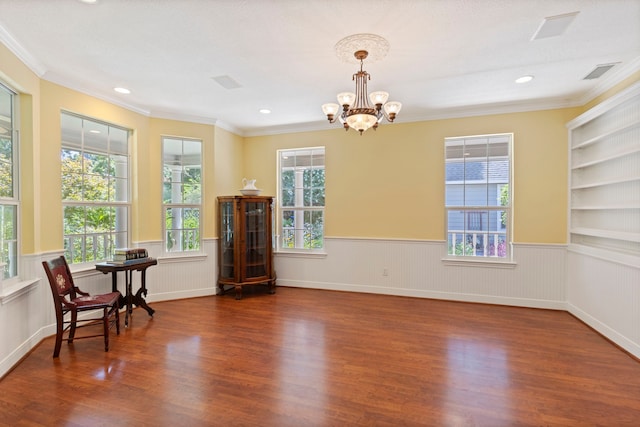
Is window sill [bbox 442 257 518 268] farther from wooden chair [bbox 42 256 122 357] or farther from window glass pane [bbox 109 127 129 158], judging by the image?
window glass pane [bbox 109 127 129 158]

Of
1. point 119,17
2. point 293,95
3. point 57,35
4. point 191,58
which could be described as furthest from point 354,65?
point 57,35

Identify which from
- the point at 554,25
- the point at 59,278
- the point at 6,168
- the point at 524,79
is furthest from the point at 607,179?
the point at 6,168

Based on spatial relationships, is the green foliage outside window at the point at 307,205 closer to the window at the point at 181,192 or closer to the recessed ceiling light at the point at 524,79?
the window at the point at 181,192

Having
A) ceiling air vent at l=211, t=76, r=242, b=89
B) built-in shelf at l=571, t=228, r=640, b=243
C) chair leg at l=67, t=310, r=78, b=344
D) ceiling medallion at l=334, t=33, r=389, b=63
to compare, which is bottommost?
chair leg at l=67, t=310, r=78, b=344

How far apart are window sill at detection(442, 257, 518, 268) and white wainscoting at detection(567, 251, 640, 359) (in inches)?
27.1

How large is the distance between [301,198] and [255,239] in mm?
1063

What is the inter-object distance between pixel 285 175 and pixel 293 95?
1881mm

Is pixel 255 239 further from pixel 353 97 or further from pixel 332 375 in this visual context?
pixel 353 97

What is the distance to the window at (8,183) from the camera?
2895mm

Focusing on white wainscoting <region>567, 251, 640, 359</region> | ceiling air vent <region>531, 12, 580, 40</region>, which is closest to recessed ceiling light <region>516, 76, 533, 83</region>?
ceiling air vent <region>531, 12, 580, 40</region>

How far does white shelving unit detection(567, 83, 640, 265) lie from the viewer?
310cm

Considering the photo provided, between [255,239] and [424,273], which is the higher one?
[255,239]

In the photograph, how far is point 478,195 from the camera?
4664mm

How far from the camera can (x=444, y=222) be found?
4.79 m
